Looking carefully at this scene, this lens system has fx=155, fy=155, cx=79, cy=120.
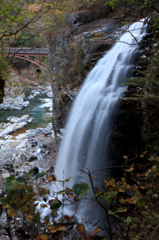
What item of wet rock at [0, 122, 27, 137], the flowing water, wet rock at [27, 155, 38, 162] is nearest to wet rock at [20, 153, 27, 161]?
wet rock at [27, 155, 38, 162]

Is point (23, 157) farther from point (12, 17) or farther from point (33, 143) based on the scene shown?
point (12, 17)

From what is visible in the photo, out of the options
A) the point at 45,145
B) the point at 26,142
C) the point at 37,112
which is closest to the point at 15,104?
the point at 37,112

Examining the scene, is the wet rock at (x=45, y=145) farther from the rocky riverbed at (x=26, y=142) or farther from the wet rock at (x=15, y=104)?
Result: the wet rock at (x=15, y=104)

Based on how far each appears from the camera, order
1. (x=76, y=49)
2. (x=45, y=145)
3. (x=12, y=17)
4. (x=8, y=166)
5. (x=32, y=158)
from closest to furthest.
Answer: (x=12, y=17) < (x=8, y=166) < (x=76, y=49) < (x=32, y=158) < (x=45, y=145)

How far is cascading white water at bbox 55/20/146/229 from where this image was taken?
15.5ft

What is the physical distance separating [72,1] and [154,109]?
33.2 ft

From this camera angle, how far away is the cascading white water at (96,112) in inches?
186

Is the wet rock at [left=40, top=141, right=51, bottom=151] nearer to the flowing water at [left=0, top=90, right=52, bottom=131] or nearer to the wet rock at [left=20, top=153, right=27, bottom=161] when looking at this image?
the wet rock at [left=20, top=153, right=27, bottom=161]

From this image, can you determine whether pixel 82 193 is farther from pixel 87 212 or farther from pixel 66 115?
pixel 66 115

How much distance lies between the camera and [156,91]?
11.4 ft

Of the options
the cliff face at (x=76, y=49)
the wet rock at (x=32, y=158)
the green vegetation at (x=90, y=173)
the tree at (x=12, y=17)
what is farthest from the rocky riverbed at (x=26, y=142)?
the cliff face at (x=76, y=49)

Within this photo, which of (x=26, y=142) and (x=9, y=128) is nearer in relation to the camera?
(x=26, y=142)

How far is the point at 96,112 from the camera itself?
4.98 metres

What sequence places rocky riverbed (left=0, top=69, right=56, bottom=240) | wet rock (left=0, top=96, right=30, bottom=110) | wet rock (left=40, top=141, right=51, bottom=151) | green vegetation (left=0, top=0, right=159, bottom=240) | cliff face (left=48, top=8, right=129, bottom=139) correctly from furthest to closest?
wet rock (left=0, top=96, right=30, bottom=110) < wet rock (left=40, top=141, right=51, bottom=151) < rocky riverbed (left=0, top=69, right=56, bottom=240) < cliff face (left=48, top=8, right=129, bottom=139) < green vegetation (left=0, top=0, right=159, bottom=240)
